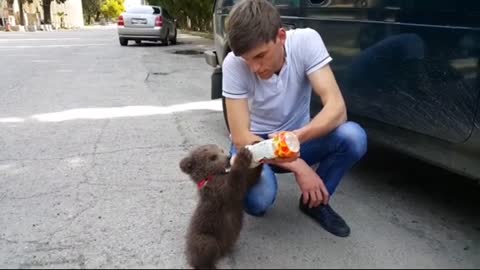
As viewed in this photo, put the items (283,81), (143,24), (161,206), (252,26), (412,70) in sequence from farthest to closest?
(143,24)
(161,206)
(412,70)
(283,81)
(252,26)

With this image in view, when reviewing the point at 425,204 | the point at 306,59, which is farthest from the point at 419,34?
the point at 425,204

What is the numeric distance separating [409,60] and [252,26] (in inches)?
41.1

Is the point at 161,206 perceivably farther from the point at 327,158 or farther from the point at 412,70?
the point at 412,70

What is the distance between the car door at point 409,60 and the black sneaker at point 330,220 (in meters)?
0.69

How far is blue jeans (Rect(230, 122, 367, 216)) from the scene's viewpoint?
106 inches

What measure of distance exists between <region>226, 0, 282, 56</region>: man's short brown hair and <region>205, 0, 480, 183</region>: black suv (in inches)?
34.4

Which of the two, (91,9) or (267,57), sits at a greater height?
(267,57)

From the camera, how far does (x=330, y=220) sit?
2.88m

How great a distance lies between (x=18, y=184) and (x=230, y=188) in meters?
2.23

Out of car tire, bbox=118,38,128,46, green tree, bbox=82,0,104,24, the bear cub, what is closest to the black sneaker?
the bear cub

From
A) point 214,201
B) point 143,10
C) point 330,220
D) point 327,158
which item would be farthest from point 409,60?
point 143,10

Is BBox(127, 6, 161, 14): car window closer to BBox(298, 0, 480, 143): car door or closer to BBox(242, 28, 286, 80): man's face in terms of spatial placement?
BBox(298, 0, 480, 143): car door

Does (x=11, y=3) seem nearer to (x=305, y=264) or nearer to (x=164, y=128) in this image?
(x=164, y=128)

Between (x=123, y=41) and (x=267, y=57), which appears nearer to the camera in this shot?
(x=267, y=57)
